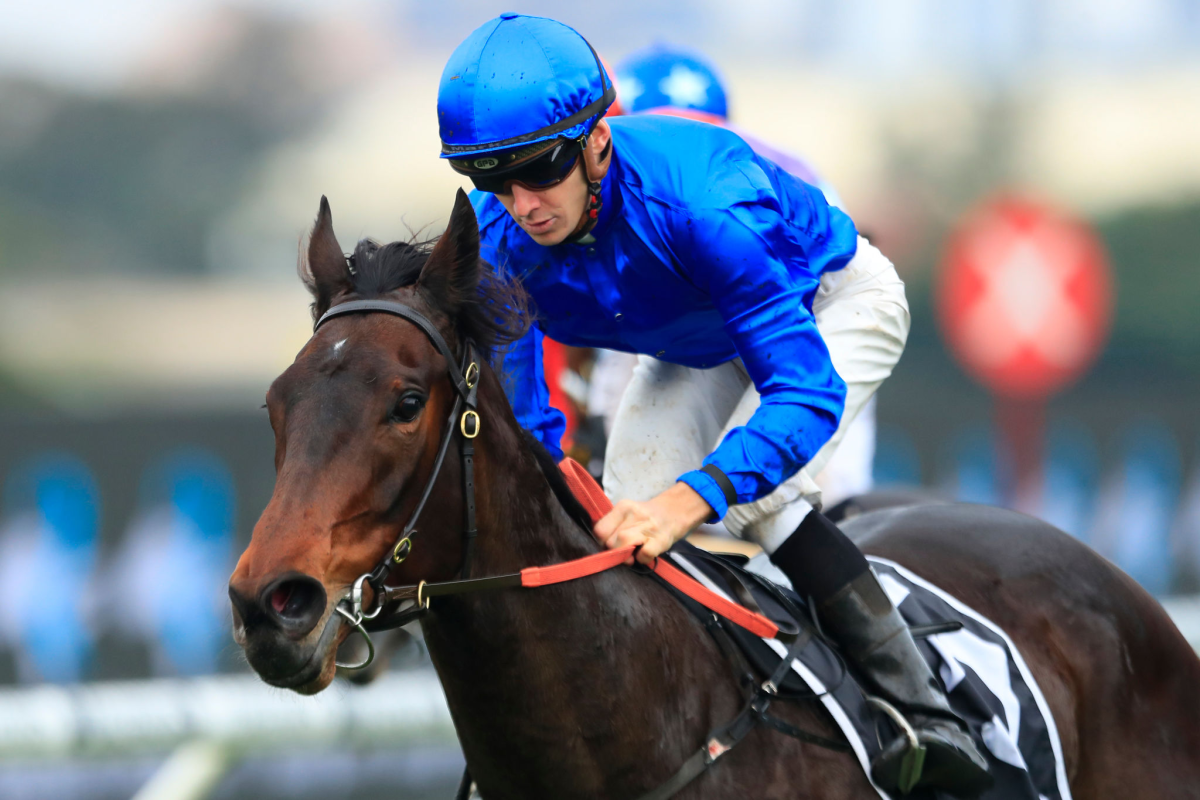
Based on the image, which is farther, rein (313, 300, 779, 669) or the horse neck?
the horse neck

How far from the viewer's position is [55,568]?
6086 millimetres

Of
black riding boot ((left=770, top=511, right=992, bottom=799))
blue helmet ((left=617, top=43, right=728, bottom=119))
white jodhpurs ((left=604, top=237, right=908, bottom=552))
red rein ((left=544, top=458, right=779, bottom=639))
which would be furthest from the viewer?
blue helmet ((left=617, top=43, right=728, bottom=119))

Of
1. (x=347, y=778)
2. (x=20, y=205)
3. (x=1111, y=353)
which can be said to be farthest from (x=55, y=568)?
(x=1111, y=353)

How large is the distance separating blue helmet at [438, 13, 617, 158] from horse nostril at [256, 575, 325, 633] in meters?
0.71

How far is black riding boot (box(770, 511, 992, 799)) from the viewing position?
7.11 feet

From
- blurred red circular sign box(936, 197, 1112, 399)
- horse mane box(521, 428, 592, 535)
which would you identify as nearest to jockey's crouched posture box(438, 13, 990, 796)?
horse mane box(521, 428, 592, 535)

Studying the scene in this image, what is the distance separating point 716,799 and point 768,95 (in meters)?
8.58

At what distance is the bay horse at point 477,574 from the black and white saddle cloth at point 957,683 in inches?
2.3

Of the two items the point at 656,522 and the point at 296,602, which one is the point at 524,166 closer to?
the point at 656,522

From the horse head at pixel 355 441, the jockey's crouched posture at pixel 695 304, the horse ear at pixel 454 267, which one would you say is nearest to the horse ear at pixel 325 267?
the horse head at pixel 355 441

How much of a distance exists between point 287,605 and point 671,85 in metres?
3.70

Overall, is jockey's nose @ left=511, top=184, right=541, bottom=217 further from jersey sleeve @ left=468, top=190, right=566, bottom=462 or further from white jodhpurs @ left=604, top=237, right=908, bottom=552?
white jodhpurs @ left=604, top=237, right=908, bottom=552

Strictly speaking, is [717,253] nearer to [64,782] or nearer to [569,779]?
[569,779]

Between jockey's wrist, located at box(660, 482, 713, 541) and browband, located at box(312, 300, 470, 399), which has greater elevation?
browband, located at box(312, 300, 470, 399)
